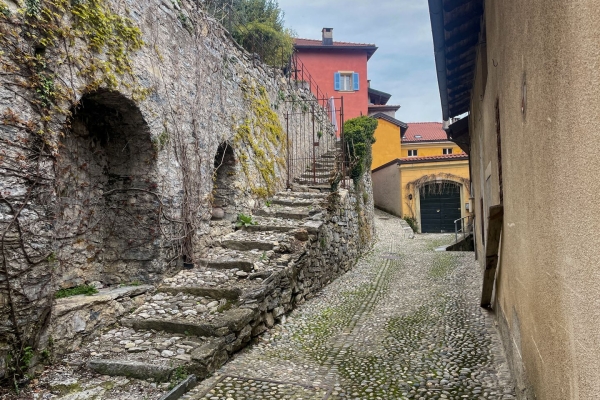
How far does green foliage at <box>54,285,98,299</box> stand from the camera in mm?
4037

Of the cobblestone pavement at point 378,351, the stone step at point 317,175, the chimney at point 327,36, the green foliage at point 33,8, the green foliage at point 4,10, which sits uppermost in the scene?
the chimney at point 327,36

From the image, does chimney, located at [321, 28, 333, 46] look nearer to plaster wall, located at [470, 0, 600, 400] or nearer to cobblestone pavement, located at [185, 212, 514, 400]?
cobblestone pavement, located at [185, 212, 514, 400]

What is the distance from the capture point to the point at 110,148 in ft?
15.7

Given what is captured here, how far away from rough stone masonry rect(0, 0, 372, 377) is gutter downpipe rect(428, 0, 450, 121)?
122 inches

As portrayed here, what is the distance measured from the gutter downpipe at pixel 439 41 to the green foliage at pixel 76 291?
4.26 metres

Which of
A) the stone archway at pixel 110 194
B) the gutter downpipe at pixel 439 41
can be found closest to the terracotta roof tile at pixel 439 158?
the gutter downpipe at pixel 439 41

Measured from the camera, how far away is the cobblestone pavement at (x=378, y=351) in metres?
3.39

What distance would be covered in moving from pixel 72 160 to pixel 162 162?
984mm

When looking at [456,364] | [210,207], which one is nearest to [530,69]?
[456,364]

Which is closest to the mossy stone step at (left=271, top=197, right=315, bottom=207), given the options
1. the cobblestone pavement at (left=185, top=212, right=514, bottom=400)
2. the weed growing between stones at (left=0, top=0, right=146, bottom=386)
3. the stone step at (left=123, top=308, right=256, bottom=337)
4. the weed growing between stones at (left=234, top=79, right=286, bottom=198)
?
the weed growing between stones at (left=234, top=79, right=286, bottom=198)

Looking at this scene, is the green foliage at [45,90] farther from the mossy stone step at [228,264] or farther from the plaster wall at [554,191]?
the plaster wall at [554,191]

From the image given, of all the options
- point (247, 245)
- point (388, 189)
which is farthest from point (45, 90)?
point (388, 189)

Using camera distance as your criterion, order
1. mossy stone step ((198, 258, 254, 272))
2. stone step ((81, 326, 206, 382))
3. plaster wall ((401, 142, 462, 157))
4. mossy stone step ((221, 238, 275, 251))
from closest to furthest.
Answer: stone step ((81, 326, 206, 382))
mossy stone step ((198, 258, 254, 272))
mossy stone step ((221, 238, 275, 251))
plaster wall ((401, 142, 462, 157))

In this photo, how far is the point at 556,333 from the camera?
188cm
